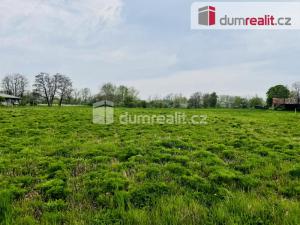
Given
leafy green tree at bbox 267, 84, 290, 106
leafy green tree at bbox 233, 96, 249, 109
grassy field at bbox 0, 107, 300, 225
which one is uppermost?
leafy green tree at bbox 267, 84, 290, 106

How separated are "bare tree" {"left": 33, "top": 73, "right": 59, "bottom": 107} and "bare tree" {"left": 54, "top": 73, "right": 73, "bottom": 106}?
0.76 m

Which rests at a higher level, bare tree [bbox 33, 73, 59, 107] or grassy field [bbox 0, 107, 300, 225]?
bare tree [bbox 33, 73, 59, 107]

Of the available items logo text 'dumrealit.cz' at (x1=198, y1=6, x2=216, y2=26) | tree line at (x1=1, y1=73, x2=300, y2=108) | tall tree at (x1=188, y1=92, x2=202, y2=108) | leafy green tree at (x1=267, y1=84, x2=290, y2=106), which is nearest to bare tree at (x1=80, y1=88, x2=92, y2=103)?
tree line at (x1=1, y1=73, x2=300, y2=108)

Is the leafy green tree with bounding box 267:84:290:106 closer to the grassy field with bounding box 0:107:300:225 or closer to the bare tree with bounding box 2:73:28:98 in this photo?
the grassy field with bounding box 0:107:300:225

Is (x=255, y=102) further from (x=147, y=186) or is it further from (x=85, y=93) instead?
(x=147, y=186)

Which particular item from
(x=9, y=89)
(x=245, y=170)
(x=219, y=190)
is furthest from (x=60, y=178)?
(x=9, y=89)

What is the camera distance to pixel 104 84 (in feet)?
237

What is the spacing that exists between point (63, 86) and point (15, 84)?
20576 millimetres

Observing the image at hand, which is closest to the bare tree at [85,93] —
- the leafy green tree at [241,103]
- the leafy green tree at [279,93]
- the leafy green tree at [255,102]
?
the leafy green tree at [241,103]

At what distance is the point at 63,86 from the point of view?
72.6 m

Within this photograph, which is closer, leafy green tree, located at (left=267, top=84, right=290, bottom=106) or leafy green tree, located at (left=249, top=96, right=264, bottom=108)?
leafy green tree, located at (left=267, top=84, right=290, bottom=106)

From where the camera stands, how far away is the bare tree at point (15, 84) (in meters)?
76.3

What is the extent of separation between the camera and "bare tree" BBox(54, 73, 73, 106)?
7219cm

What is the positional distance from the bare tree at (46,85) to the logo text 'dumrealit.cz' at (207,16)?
67168mm
